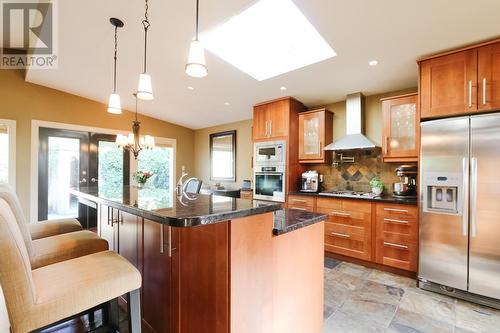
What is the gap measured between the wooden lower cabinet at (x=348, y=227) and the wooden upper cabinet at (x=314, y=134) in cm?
76

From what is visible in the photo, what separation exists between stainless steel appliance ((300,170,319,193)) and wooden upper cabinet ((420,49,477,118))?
1.62 metres

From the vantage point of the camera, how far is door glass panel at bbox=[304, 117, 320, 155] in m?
3.63

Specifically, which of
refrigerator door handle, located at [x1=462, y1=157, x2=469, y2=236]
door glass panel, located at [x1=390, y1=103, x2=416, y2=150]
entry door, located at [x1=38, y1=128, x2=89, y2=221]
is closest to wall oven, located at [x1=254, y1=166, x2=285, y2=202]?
door glass panel, located at [x1=390, y1=103, x2=416, y2=150]

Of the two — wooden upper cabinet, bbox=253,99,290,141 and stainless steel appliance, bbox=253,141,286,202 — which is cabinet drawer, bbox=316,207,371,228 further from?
wooden upper cabinet, bbox=253,99,290,141

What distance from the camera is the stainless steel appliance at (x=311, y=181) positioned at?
3623 millimetres

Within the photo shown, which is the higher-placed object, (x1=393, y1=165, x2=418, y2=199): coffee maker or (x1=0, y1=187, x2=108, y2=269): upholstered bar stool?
(x1=393, y1=165, x2=418, y2=199): coffee maker

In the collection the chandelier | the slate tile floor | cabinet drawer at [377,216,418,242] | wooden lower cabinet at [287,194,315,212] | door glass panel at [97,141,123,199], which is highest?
the chandelier

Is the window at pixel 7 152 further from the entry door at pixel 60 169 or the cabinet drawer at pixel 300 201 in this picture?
the cabinet drawer at pixel 300 201

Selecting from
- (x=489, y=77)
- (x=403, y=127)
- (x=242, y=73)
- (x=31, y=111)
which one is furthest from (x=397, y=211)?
(x=31, y=111)

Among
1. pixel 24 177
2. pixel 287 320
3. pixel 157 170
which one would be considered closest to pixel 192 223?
pixel 287 320

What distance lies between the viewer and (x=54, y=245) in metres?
1.52

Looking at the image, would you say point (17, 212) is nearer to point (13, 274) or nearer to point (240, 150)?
point (13, 274)
